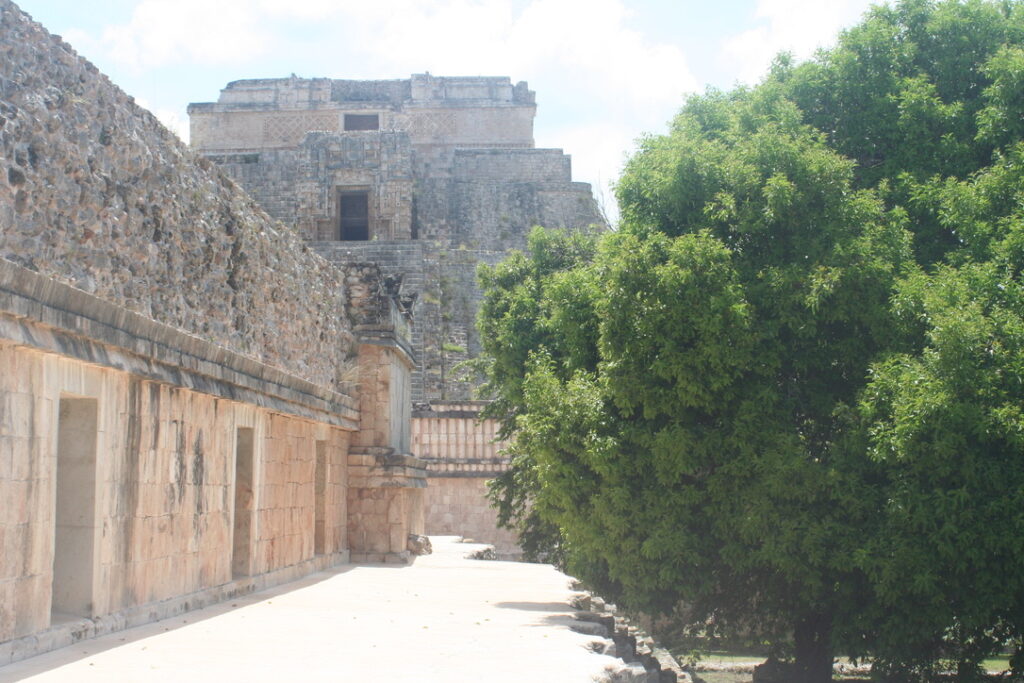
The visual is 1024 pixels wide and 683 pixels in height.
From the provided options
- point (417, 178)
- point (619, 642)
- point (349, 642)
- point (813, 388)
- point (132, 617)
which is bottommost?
point (619, 642)

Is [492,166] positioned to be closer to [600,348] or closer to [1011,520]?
[600,348]

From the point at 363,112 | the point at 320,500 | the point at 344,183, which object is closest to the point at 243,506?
the point at 320,500

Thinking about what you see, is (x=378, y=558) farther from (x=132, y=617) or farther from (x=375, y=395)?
(x=132, y=617)

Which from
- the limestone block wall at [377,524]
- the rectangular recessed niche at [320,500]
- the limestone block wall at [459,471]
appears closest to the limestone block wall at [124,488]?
the rectangular recessed niche at [320,500]

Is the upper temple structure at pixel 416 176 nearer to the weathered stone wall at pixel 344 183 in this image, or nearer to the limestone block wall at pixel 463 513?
the weathered stone wall at pixel 344 183

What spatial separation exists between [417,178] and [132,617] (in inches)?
1219

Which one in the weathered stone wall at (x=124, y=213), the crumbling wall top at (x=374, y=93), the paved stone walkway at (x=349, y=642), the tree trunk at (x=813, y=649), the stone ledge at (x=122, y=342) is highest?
the crumbling wall top at (x=374, y=93)

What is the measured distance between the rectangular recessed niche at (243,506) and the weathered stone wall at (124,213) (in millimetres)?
877

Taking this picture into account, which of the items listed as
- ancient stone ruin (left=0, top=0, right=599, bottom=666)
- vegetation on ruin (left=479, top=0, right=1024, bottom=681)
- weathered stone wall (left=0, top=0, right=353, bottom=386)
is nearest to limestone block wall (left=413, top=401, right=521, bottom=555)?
ancient stone ruin (left=0, top=0, right=599, bottom=666)

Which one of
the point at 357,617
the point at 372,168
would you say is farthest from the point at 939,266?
the point at 372,168

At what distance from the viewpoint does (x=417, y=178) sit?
37.9 meters

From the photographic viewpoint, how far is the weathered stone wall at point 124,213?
6.60 metres

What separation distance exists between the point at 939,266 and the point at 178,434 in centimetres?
698

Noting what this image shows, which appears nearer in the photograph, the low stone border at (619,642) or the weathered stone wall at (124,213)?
the weathered stone wall at (124,213)
